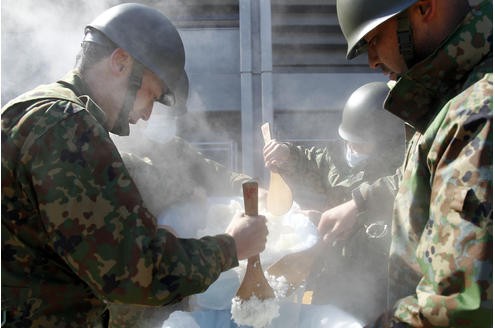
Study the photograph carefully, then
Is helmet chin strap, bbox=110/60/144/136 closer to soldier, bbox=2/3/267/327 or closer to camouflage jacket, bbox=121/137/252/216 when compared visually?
soldier, bbox=2/3/267/327

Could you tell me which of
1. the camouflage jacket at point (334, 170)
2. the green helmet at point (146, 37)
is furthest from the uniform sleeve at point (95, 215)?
the camouflage jacket at point (334, 170)

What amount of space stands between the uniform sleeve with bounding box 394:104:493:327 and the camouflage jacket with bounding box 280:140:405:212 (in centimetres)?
201

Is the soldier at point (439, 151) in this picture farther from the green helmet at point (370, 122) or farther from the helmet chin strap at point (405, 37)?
the green helmet at point (370, 122)

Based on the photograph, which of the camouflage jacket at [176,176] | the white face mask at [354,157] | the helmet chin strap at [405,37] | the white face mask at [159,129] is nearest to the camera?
the helmet chin strap at [405,37]

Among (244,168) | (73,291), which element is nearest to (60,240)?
(73,291)

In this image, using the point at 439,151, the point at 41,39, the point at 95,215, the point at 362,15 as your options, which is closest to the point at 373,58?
the point at 362,15

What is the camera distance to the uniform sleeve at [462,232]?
3.39ft

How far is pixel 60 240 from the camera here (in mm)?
1181

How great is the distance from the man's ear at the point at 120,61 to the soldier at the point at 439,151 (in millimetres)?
788

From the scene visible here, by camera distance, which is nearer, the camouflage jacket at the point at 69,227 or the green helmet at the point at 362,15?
the camouflage jacket at the point at 69,227

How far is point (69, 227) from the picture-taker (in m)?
1.17

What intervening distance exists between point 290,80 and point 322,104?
1.88ft

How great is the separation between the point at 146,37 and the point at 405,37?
0.92 metres

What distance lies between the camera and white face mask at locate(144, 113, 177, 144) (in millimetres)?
3447
